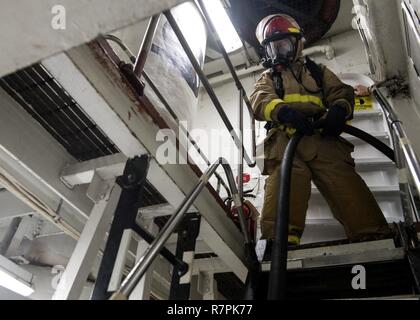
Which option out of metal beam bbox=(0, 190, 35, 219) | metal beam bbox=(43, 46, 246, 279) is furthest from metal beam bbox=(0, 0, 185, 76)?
metal beam bbox=(0, 190, 35, 219)

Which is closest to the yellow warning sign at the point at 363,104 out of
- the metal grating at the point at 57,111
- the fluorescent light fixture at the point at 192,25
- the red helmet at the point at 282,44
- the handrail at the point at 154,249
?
the red helmet at the point at 282,44

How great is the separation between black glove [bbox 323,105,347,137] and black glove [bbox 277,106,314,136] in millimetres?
139

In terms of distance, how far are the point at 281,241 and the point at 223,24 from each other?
3506mm

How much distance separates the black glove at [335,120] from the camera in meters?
2.62

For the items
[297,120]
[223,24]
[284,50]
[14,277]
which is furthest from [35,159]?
[223,24]

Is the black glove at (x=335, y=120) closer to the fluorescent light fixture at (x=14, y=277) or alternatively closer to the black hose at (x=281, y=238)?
the black hose at (x=281, y=238)

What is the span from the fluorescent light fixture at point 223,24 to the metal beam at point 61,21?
3.49 meters

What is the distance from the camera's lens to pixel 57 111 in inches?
74.7

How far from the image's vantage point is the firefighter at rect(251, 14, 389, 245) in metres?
2.48

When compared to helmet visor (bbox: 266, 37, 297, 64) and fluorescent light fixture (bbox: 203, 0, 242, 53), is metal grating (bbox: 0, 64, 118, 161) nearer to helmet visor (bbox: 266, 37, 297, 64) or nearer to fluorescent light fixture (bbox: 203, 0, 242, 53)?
helmet visor (bbox: 266, 37, 297, 64)

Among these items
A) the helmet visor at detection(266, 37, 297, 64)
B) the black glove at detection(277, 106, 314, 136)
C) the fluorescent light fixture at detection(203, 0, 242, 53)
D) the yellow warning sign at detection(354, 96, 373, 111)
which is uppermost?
the fluorescent light fixture at detection(203, 0, 242, 53)

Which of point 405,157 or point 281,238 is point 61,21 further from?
point 405,157
